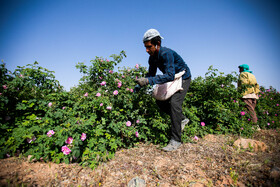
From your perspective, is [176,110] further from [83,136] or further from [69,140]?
[69,140]

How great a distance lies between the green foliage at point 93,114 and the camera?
194 centimetres

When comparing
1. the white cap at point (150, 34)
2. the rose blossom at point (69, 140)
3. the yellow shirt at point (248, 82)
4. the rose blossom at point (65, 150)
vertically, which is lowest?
the rose blossom at point (65, 150)

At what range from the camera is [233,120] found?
11.4 ft

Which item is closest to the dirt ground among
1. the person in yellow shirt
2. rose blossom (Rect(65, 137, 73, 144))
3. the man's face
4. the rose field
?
the rose field

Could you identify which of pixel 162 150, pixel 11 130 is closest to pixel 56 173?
pixel 11 130

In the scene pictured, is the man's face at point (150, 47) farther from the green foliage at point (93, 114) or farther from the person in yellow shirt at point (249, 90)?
the person in yellow shirt at point (249, 90)

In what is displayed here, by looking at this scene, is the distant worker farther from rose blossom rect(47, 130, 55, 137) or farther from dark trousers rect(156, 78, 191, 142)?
rose blossom rect(47, 130, 55, 137)

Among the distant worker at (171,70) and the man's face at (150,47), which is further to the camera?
the man's face at (150,47)

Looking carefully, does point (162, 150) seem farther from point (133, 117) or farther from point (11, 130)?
point (11, 130)

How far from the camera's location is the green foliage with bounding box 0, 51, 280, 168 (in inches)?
76.5

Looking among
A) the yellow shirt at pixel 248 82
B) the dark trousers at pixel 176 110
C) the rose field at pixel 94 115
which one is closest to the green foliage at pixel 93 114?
the rose field at pixel 94 115

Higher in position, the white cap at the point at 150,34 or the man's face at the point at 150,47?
the white cap at the point at 150,34

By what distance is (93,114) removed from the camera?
7.45ft

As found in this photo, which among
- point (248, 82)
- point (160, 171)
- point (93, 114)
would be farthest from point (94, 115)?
point (248, 82)
